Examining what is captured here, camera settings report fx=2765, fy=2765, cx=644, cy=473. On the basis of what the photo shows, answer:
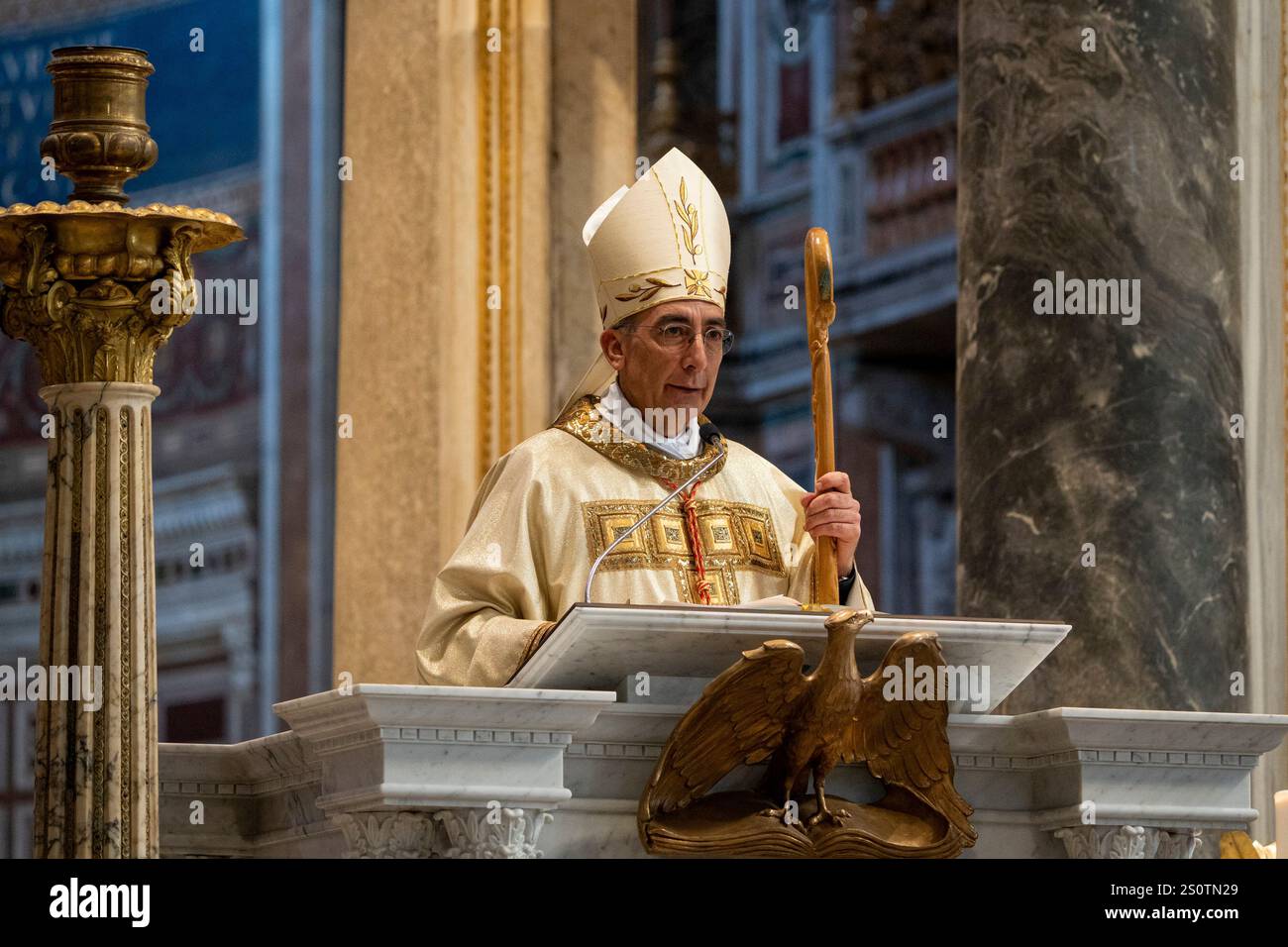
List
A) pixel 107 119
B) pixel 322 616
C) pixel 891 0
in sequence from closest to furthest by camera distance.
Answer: pixel 107 119, pixel 322 616, pixel 891 0

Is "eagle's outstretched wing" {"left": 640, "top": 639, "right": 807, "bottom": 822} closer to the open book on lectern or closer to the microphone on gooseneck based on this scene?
the open book on lectern

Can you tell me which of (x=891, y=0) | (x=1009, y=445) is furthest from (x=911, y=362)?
(x=1009, y=445)

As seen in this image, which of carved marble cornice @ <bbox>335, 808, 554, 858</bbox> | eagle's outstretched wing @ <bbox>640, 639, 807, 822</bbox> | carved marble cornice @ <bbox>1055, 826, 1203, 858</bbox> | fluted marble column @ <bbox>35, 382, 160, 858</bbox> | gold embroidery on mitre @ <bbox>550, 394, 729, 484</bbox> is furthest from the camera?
gold embroidery on mitre @ <bbox>550, 394, 729, 484</bbox>

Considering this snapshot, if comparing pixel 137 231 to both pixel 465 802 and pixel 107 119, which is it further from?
pixel 465 802

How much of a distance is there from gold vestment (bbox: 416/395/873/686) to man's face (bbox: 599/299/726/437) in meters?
0.08

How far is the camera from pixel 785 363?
11.8 m

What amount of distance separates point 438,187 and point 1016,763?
373cm

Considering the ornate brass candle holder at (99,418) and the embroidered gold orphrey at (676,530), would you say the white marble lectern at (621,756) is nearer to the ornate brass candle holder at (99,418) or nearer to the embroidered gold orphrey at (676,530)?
the ornate brass candle holder at (99,418)

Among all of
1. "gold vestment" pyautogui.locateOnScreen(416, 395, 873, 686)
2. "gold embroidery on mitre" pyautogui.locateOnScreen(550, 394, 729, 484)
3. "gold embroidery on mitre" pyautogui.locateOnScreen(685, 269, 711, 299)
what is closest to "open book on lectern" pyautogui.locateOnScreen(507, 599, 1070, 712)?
"gold vestment" pyautogui.locateOnScreen(416, 395, 873, 686)

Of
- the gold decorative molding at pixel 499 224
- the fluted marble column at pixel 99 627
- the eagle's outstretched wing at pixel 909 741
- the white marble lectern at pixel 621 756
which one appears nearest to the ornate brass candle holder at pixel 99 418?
the fluted marble column at pixel 99 627

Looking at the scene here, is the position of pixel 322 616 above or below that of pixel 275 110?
below

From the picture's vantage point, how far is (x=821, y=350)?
4219 millimetres

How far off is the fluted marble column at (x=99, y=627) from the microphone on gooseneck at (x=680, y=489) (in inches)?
29.1

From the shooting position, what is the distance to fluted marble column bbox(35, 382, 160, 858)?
417cm
